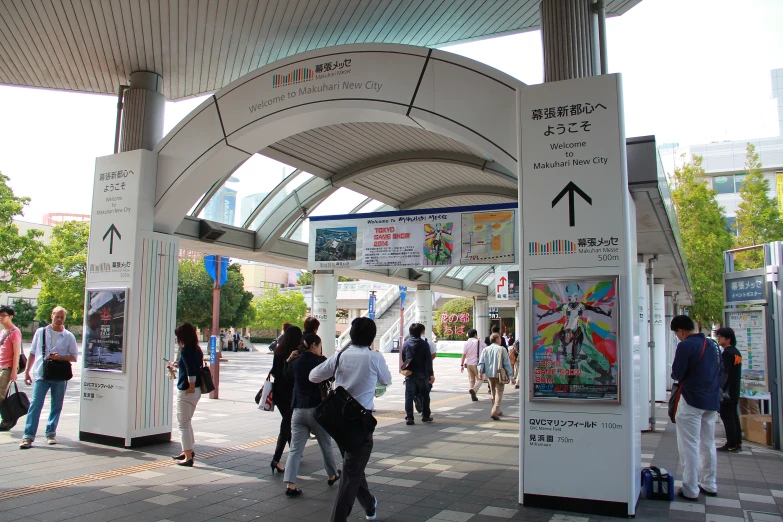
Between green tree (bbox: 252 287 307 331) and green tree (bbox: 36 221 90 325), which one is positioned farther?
green tree (bbox: 252 287 307 331)

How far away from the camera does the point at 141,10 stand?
6.75m

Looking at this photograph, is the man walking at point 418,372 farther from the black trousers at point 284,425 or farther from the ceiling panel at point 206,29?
the ceiling panel at point 206,29

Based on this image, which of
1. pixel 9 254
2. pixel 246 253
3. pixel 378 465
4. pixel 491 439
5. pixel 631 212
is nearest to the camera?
pixel 631 212

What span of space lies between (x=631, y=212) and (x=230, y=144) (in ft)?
15.2

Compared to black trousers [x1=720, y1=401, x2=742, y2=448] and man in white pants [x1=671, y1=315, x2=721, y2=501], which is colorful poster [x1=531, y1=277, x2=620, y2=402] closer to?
man in white pants [x1=671, y1=315, x2=721, y2=501]

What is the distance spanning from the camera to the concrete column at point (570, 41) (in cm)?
538

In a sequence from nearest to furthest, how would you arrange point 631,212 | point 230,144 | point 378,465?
point 631,212
point 378,465
point 230,144

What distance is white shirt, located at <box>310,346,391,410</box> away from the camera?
170 inches

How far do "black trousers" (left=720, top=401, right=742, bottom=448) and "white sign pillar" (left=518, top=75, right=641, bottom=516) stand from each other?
3.19 m

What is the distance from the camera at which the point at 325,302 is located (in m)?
14.4

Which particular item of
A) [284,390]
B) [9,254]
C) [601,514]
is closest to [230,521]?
[284,390]

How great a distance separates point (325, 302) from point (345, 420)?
1046cm

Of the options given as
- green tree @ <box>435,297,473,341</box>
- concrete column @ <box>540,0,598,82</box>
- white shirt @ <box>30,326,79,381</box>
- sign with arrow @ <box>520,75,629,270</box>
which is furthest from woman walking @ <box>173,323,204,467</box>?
green tree @ <box>435,297,473,341</box>

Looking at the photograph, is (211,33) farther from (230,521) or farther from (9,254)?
(9,254)
